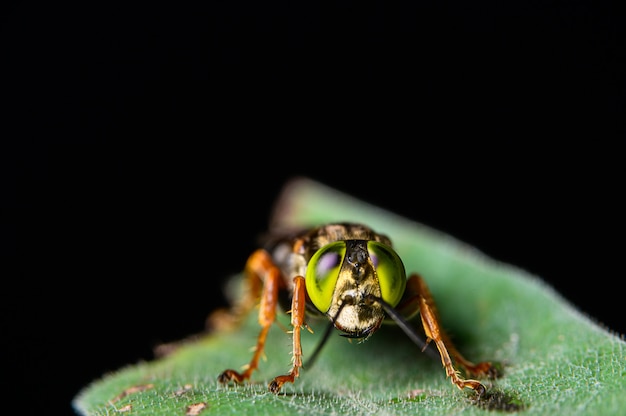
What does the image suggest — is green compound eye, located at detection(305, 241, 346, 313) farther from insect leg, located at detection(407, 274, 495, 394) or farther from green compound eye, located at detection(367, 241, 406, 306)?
insect leg, located at detection(407, 274, 495, 394)

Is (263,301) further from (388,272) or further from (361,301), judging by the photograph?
(388,272)

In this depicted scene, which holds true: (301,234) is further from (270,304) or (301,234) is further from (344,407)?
(344,407)

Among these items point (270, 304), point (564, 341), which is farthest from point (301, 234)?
point (564, 341)

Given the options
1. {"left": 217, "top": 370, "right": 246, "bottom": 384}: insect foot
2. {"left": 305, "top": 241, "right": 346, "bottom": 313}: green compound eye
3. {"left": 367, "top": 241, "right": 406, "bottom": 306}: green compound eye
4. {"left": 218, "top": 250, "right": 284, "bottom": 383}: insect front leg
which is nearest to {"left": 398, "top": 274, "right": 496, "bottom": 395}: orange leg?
{"left": 367, "top": 241, "right": 406, "bottom": 306}: green compound eye

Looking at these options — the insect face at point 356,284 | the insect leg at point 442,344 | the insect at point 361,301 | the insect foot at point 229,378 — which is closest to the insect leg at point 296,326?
the insect at point 361,301

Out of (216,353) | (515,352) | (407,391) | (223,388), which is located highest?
(515,352)

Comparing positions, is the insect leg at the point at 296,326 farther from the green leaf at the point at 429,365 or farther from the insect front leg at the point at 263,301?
the insect front leg at the point at 263,301
